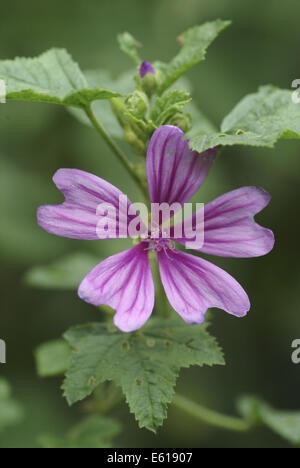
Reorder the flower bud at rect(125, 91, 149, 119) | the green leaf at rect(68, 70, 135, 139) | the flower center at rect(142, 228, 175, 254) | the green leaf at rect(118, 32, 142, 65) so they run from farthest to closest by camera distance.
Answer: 1. the green leaf at rect(68, 70, 135, 139)
2. the green leaf at rect(118, 32, 142, 65)
3. the flower center at rect(142, 228, 175, 254)
4. the flower bud at rect(125, 91, 149, 119)

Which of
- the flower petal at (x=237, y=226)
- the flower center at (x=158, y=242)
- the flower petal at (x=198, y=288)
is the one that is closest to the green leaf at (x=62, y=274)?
the flower center at (x=158, y=242)

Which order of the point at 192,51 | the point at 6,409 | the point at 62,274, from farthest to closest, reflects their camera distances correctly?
the point at 62,274
the point at 6,409
the point at 192,51

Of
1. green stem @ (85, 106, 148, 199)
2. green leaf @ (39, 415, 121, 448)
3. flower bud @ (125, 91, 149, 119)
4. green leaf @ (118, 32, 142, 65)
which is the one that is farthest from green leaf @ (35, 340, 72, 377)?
green leaf @ (118, 32, 142, 65)

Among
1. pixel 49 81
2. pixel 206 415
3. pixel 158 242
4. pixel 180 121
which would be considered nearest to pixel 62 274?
pixel 206 415

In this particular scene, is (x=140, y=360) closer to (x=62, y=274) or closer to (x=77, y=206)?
(x=77, y=206)

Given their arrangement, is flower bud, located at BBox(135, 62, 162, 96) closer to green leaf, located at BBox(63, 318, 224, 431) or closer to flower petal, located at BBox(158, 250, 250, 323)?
flower petal, located at BBox(158, 250, 250, 323)
